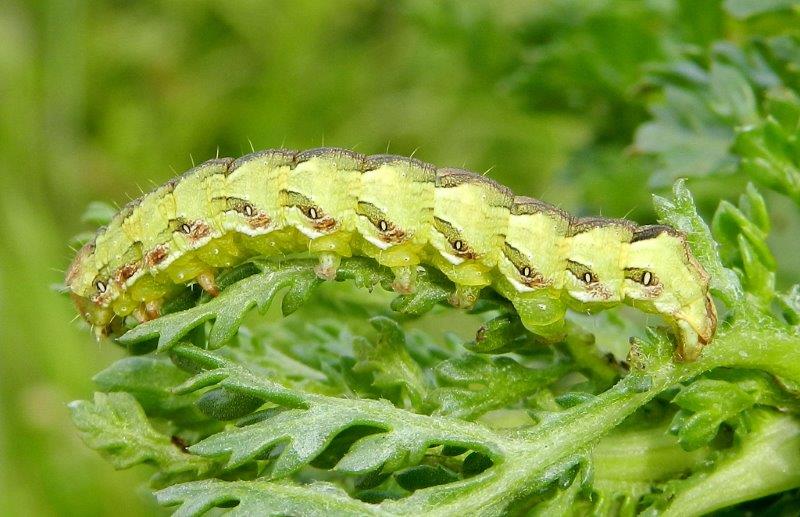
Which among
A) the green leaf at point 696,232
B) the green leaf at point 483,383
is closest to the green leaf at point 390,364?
the green leaf at point 483,383

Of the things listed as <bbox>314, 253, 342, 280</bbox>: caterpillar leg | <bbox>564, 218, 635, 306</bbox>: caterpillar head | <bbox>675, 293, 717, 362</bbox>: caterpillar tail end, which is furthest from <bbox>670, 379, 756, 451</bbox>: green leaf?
<bbox>314, 253, 342, 280</bbox>: caterpillar leg

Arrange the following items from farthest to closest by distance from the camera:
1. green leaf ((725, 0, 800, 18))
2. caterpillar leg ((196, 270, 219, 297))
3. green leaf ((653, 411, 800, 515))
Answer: green leaf ((725, 0, 800, 18))
caterpillar leg ((196, 270, 219, 297))
green leaf ((653, 411, 800, 515))

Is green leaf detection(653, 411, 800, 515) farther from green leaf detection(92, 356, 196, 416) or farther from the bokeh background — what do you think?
the bokeh background

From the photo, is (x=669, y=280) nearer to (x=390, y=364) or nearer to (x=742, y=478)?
(x=742, y=478)

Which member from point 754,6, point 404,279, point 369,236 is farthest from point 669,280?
point 754,6

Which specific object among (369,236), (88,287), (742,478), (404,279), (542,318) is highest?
(88,287)

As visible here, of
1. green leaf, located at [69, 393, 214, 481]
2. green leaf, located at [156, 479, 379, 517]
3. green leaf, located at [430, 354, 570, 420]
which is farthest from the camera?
green leaf, located at [69, 393, 214, 481]

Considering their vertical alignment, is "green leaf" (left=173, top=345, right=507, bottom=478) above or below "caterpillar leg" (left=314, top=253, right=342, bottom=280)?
below
